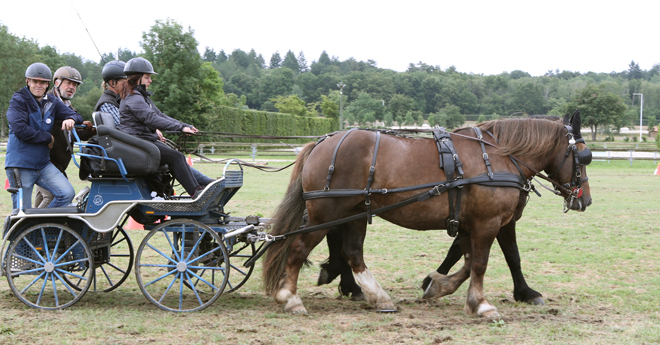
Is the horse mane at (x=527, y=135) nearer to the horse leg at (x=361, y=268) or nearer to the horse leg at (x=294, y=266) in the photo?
the horse leg at (x=361, y=268)

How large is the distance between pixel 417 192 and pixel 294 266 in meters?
1.38

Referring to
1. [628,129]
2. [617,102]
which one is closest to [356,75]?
[628,129]

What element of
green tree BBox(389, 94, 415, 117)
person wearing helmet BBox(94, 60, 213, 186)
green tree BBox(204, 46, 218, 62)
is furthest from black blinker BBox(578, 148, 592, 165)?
green tree BBox(204, 46, 218, 62)

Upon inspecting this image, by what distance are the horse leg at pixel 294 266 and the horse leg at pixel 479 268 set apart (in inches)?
55.9

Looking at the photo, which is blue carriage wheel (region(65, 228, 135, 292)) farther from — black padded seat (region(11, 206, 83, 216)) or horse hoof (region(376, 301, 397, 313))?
horse hoof (region(376, 301, 397, 313))

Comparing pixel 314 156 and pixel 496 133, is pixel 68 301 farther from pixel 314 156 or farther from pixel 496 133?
pixel 496 133

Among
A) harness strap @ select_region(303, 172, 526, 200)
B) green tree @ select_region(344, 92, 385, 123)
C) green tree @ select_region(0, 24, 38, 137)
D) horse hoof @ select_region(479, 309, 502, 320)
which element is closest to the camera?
horse hoof @ select_region(479, 309, 502, 320)

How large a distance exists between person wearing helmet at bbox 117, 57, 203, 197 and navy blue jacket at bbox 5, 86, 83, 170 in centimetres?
73

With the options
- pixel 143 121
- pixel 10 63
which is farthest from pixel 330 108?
pixel 143 121

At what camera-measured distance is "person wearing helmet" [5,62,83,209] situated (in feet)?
17.3

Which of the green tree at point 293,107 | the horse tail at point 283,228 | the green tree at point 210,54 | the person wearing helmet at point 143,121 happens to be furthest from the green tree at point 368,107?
the green tree at point 210,54

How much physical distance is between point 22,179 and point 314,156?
2790 millimetres

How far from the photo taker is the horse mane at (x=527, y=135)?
543 centimetres

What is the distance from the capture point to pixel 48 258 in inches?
207
